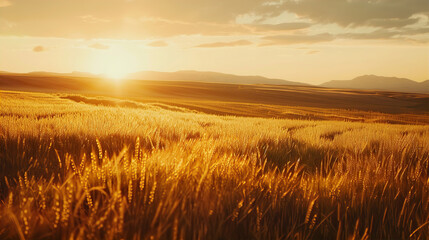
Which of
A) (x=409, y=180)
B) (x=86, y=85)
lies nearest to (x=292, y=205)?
(x=409, y=180)

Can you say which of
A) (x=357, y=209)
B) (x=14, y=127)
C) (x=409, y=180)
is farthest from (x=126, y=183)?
(x=14, y=127)

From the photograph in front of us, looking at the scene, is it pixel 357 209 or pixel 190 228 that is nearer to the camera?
pixel 190 228

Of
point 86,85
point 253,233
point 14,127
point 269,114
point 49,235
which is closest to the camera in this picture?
point 49,235

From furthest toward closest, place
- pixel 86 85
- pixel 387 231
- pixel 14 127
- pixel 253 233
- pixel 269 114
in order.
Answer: pixel 86 85, pixel 269 114, pixel 14 127, pixel 387 231, pixel 253 233

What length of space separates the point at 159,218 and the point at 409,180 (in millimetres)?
2195

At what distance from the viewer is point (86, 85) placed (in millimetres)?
73500

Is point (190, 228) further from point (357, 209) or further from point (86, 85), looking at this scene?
point (86, 85)

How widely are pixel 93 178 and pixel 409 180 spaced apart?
249 cm

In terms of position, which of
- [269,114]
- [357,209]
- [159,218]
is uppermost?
[159,218]

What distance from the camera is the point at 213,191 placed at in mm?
1664

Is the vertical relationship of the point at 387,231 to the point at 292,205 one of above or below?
below

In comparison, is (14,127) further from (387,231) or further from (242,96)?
(242,96)

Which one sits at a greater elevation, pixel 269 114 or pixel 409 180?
pixel 409 180

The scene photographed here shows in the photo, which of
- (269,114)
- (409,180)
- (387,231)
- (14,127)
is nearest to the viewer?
(387,231)
